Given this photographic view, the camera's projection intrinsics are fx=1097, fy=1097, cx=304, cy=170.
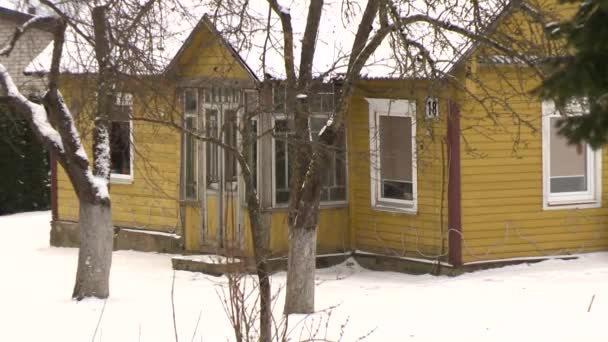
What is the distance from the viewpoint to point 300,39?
14492 millimetres

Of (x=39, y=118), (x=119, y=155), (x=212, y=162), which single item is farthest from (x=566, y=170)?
(x=119, y=155)

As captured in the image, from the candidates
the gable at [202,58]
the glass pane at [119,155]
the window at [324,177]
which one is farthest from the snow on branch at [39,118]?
the glass pane at [119,155]

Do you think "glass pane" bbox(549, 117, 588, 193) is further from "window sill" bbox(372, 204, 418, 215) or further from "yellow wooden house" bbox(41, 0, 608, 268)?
"window sill" bbox(372, 204, 418, 215)


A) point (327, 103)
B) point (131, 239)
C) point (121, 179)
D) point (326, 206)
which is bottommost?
point (131, 239)

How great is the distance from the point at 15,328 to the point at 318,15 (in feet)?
15.7

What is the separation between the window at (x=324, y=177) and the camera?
16.1m

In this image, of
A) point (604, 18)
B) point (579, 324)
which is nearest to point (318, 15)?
point (579, 324)

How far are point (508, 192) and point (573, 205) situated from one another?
1.06 m

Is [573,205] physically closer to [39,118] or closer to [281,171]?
[281,171]

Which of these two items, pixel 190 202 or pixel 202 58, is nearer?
pixel 202 58

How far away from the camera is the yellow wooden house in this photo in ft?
49.7

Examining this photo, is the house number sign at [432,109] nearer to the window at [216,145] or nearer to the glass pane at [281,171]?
the glass pane at [281,171]

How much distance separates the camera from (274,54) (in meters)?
16.0

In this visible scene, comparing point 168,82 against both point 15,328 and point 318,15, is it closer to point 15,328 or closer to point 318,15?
point 318,15
